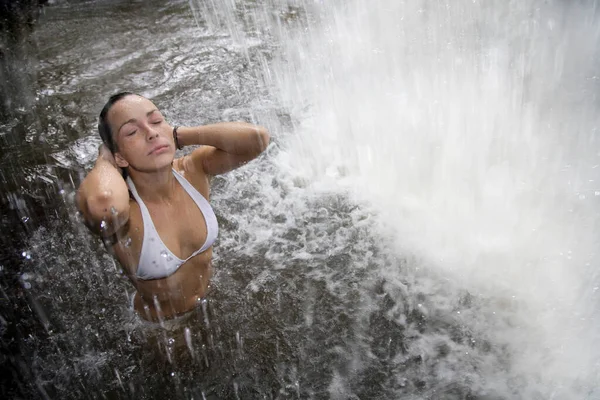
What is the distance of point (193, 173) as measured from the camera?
3.02 meters

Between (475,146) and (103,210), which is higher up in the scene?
(103,210)

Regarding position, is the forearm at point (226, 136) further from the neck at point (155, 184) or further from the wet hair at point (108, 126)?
the wet hair at point (108, 126)

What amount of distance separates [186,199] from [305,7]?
6.18m

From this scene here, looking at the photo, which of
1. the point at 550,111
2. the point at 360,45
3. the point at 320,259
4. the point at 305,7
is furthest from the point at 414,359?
the point at 305,7

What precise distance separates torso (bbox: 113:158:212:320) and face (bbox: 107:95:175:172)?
0.88 feet

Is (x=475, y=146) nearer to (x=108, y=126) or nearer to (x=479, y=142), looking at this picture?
(x=479, y=142)

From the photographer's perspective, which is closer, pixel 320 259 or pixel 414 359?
pixel 414 359

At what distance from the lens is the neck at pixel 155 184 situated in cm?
268

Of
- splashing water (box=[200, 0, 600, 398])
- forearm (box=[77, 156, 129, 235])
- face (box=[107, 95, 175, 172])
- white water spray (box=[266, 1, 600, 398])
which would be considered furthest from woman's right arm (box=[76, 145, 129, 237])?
white water spray (box=[266, 1, 600, 398])

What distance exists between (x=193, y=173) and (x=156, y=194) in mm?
328

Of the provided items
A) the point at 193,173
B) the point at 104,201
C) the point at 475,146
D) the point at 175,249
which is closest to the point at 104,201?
the point at 104,201

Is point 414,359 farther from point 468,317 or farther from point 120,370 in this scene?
point 120,370

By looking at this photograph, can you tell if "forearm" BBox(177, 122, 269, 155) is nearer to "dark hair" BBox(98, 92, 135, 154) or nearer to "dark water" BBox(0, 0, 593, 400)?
"dark hair" BBox(98, 92, 135, 154)

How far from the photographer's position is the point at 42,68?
6.51m
